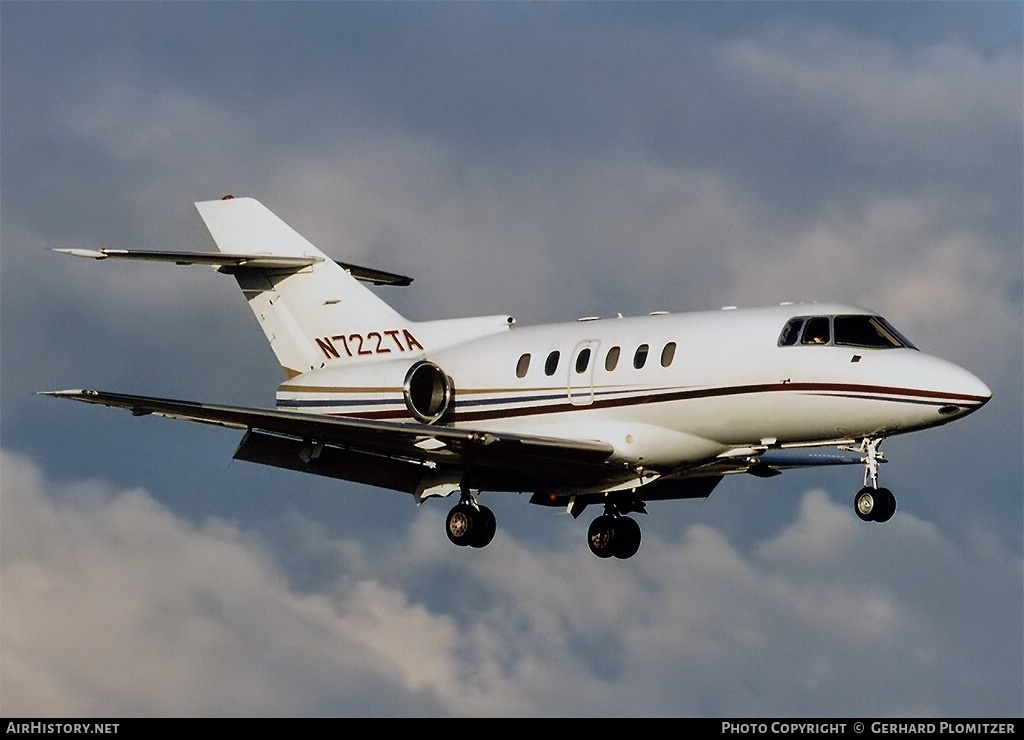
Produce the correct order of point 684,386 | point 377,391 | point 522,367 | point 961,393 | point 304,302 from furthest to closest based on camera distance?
point 304,302, point 377,391, point 522,367, point 684,386, point 961,393

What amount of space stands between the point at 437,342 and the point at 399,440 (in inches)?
141

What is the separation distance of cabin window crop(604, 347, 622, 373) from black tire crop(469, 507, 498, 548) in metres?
3.71

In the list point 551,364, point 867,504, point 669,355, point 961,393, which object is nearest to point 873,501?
point 867,504

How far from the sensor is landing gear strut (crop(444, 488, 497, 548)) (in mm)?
37438

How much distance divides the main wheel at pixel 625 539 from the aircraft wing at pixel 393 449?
7.14ft

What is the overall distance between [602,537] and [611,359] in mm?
4696

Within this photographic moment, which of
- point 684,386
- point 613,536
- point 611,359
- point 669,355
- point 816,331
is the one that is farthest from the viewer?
point 613,536

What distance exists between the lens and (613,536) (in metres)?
39.5

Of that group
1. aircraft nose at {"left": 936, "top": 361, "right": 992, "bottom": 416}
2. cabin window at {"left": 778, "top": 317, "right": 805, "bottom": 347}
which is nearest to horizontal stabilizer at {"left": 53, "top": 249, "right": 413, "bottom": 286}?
cabin window at {"left": 778, "top": 317, "right": 805, "bottom": 347}

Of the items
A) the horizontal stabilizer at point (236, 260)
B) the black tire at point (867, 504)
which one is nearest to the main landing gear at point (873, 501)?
the black tire at point (867, 504)

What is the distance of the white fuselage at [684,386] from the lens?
33844 millimetres

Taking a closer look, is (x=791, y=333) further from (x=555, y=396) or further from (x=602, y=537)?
(x=602, y=537)

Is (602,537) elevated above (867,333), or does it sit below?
below
